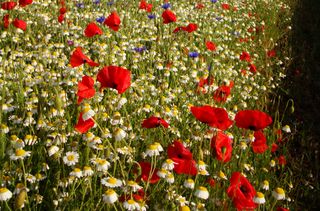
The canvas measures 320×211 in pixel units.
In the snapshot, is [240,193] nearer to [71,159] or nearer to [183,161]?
[183,161]

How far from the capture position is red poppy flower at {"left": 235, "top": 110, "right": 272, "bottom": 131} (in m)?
2.08

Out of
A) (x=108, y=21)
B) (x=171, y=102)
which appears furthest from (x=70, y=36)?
(x=171, y=102)

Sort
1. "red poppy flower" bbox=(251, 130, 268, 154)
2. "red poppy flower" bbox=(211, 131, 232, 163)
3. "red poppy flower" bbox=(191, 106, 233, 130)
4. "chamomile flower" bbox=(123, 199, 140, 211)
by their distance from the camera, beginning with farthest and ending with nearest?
1. "red poppy flower" bbox=(251, 130, 268, 154)
2. "red poppy flower" bbox=(211, 131, 232, 163)
3. "red poppy flower" bbox=(191, 106, 233, 130)
4. "chamomile flower" bbox=(123, 199, 140, 211)

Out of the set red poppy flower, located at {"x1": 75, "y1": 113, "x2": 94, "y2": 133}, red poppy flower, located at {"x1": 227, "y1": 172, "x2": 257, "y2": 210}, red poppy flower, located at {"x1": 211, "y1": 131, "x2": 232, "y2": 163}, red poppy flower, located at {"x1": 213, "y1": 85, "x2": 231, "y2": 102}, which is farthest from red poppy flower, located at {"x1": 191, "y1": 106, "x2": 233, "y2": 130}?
red poppy flower, located at {"x1": 213, "y1": 85, "x2": 231, "y2": 102}

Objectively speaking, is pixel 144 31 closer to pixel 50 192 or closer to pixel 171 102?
pixel 171 102

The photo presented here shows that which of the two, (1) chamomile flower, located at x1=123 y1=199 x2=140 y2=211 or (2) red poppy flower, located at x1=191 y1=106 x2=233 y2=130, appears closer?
(1) chamomile flower, located at x1=123 y1=199 x2=140 y2=211

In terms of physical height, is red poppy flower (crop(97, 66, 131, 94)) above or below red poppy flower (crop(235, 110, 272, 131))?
above

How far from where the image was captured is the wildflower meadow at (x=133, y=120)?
2080 millimetres

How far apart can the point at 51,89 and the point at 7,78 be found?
41 centimetres

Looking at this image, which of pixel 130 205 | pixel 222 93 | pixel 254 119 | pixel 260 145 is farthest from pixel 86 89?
pixel 222 93

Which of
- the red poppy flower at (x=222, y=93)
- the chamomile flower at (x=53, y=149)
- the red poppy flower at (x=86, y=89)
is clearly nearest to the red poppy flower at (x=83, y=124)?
the red poppy flower at (x=86, y=89)

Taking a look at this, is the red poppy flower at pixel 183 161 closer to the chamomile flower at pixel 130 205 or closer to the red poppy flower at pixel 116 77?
the chamomile flower at pixel 130 205

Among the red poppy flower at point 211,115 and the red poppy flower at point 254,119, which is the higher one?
the red poppy flower at point 211,115

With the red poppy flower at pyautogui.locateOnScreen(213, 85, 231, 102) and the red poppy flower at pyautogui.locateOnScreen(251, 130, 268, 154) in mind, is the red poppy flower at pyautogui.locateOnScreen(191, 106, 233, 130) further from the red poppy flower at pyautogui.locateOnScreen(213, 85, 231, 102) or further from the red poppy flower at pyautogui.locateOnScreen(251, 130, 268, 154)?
the red poppy flower at pyautogui.locateOnScreen(213, 85, 231, 102)
